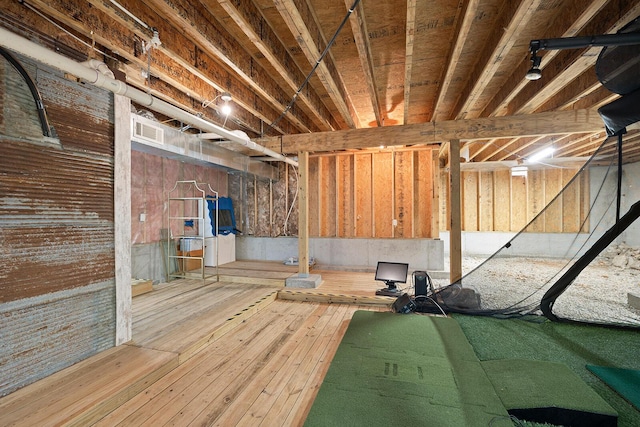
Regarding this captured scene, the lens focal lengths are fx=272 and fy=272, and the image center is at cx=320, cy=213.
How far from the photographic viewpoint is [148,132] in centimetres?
335

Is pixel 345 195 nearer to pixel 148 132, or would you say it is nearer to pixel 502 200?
pixel 148 132

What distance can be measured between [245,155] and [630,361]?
5.73 metres

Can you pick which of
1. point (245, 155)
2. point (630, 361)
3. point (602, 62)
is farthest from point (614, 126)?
point (245, 155)

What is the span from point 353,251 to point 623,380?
14.5ft

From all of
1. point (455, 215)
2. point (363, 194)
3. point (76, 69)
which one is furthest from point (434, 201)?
point (76, 69)

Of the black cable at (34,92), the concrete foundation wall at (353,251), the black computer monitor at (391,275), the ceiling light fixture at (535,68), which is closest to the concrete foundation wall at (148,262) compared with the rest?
the concrete foundation wall at (353,251)

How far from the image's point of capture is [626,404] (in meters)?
1.75

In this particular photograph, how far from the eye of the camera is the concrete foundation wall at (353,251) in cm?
568

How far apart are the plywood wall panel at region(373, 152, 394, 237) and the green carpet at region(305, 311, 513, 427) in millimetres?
3531

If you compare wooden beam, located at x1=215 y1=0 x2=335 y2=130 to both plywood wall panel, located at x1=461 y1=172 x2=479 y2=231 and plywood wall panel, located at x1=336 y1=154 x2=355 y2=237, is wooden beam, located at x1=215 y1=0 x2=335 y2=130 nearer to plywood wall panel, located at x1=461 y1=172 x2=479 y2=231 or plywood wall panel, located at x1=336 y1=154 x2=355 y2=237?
plywood wall panel, located at x1=336 y1=154 x2=355 y2=237

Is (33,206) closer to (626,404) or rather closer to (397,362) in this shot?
(397,362)

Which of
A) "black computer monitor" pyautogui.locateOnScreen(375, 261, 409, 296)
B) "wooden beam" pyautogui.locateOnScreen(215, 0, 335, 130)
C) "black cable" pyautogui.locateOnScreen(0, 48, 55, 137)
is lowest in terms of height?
"black computer monitor" pyautogui.locateOnScreen(375, 261, 409, 296)

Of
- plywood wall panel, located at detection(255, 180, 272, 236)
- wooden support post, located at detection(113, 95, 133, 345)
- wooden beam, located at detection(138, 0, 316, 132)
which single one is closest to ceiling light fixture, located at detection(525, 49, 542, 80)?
wooden beam, located at detection(138, 0, 316, 132)

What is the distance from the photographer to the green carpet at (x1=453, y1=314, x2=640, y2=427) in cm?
215
